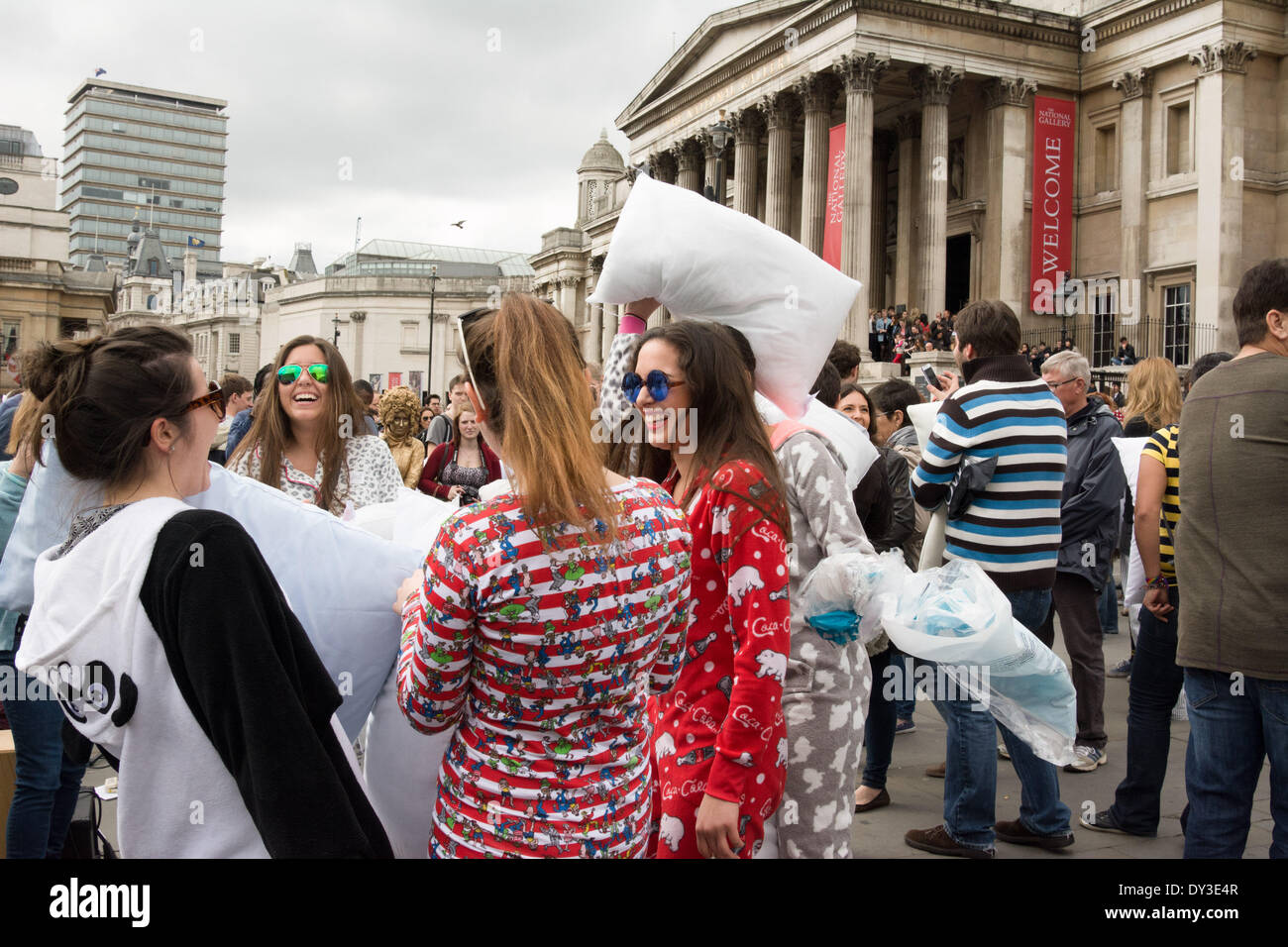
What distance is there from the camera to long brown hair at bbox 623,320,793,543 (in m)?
2.87

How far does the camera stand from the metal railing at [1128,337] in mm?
28125

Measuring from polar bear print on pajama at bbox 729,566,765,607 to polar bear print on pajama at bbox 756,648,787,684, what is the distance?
14 cm

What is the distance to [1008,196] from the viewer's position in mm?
32125

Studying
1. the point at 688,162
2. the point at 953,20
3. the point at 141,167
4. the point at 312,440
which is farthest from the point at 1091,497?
the point at 141,167

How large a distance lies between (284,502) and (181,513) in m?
0.65

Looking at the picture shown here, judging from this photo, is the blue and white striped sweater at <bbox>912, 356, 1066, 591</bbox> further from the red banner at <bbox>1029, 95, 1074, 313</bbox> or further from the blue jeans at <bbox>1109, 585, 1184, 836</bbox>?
the red banner at <bbox>1029, 95, 1074, 313</bbox>

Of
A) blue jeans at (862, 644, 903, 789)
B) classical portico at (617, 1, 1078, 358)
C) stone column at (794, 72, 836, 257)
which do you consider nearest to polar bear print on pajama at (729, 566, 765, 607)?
blue jeans at (862, 644, 903, 789)

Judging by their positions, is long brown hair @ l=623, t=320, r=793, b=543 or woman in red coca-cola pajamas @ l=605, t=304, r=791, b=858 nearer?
woman in red coca-cola pajamas @ l=605, t=304, r=791, b=858

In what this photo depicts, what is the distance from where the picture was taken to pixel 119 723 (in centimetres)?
195

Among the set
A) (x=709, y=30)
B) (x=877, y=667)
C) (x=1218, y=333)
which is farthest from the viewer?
(x=709, y=30)

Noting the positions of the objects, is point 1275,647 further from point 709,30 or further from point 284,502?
point 709,30

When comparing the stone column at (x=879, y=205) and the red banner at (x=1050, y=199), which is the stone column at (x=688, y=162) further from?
the red banner at (x=1050, y=199)

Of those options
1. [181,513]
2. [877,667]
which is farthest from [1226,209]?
[181,513]

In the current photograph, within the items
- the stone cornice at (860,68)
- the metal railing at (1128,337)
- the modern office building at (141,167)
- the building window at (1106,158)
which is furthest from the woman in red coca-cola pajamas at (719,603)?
the modern office building at (141,167)
